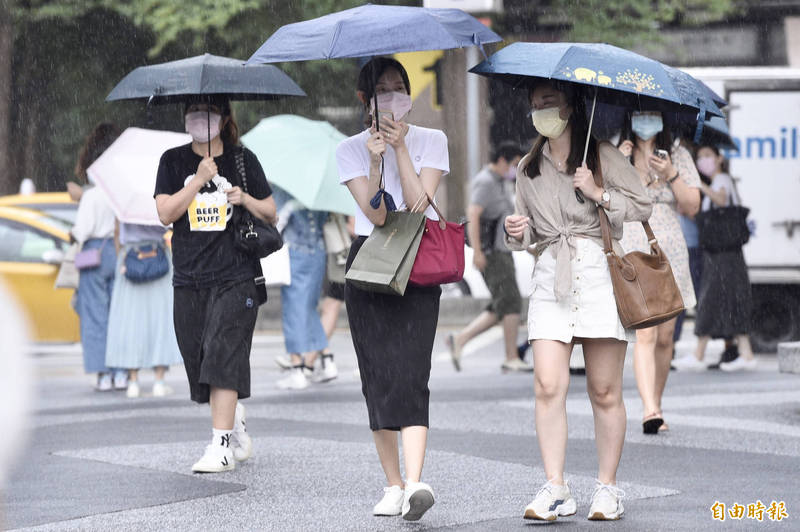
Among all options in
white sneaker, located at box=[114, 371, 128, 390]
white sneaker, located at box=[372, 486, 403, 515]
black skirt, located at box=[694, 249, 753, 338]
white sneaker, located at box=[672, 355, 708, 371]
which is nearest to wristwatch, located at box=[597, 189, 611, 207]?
white sneaker, located at box=[372, 486, 403, 515]

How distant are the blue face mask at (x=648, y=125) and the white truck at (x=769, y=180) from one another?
7.21m

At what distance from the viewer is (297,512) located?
246 inches

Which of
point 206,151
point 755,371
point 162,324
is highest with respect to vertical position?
point 206,151

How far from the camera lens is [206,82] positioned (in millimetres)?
7340

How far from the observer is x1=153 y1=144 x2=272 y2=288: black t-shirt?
23.8 ft

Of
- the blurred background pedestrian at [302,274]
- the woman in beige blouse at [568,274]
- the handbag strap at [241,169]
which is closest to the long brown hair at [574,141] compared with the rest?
the woman in beige blouse at [568,274]

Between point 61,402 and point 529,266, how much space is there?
818cm

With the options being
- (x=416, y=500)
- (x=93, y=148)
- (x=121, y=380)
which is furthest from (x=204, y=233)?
(x=121, y=380)

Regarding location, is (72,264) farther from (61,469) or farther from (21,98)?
(21,98)

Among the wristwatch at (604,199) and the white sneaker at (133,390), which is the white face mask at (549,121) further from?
the white sneaker at (133,390)

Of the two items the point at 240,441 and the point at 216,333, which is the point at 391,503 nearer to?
the point at 216,333

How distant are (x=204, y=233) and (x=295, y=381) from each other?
4.71m

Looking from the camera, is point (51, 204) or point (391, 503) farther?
point (51, 204)

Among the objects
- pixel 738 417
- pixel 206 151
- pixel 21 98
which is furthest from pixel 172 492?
pixel 21 98
